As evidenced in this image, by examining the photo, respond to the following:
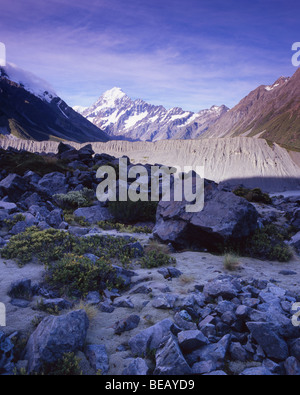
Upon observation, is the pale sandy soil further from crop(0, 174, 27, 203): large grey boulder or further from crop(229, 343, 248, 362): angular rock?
crop(0, 174, 27, 203): large grey boulder

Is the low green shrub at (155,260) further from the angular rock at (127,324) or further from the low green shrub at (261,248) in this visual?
the angular rock at (127,324)

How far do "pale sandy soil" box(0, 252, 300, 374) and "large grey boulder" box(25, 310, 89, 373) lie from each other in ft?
1.50

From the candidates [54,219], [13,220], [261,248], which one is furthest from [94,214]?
[261,248]

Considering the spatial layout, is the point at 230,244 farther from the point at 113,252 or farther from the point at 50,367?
the point at 50,367

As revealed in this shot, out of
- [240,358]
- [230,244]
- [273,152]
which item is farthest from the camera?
[273,152]

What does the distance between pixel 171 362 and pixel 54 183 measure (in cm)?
1673

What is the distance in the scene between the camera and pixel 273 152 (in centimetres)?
5038

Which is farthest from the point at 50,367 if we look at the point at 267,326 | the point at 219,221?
the point at 219,221

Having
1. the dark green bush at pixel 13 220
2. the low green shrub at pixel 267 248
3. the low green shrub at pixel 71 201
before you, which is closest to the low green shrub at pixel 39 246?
the dark green bush at pixel 13 220

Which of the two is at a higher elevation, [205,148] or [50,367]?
[205,148]

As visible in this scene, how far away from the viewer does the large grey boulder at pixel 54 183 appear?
58.1ft

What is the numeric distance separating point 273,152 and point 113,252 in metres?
50.8
